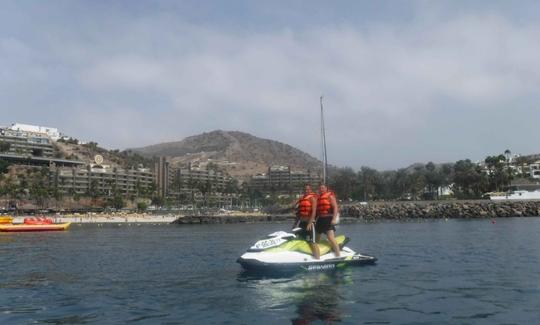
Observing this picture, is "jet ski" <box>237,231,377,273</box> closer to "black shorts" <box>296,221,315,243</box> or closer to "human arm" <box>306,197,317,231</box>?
"black shorts" <box>296,221,315,243</box>

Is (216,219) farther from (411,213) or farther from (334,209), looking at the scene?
(334,209)

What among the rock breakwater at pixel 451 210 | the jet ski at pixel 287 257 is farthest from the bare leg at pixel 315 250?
the rock breakwater at pixel 451 210

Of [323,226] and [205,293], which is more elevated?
[323,226]

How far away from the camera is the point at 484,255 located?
94.8 ft

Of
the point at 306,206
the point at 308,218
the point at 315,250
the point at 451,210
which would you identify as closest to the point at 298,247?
the point at 315,250

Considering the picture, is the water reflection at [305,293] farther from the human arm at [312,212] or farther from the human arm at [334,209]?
the human arm at [334,209]

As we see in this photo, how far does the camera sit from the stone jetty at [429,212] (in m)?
120

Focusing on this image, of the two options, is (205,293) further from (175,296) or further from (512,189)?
(512,189)

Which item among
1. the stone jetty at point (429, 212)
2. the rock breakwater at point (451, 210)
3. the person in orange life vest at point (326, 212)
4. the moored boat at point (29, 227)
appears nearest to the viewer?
the person in orange life vest at point (326, 212)

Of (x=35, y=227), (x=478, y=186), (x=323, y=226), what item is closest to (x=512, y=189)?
(x=478, y=186)

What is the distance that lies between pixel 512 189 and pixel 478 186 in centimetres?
1010

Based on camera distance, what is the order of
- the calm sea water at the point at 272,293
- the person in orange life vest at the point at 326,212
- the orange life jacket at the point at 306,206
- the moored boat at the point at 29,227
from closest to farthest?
the calm sea water at the point at 272,293 < the person in orange life vest at the point at 326,212 < the orange life jacket at the point at 306,206 < the moored boat at the point at 29,227

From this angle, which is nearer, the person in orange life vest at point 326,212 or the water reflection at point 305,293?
the water reflection at point 305,293

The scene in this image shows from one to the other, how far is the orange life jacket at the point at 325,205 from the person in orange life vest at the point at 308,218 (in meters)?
0.32
